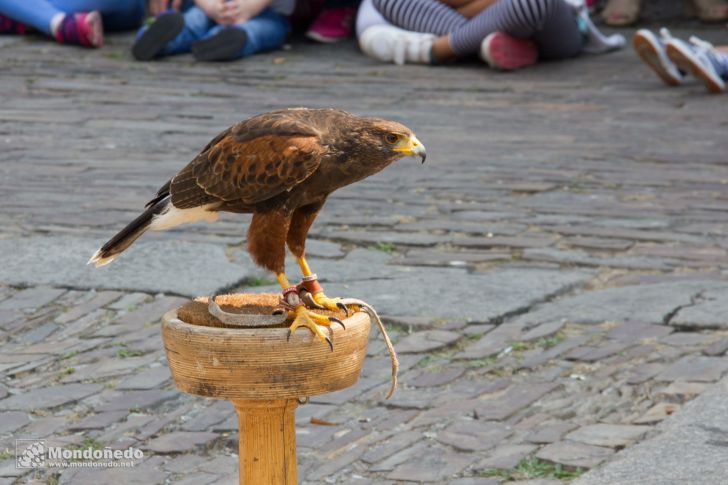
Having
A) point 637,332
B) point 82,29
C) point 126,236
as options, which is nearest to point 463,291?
point 637,332

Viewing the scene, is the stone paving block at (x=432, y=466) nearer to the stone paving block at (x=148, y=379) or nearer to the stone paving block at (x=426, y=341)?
the stone paving block at (x=426, y=341)

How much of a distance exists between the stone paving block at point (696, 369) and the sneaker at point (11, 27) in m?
8.60

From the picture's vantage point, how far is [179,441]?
12.4 ft

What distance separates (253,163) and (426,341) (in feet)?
5.96

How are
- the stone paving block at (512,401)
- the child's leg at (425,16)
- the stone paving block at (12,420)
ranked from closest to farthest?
the stone paving block at (12,420) → the stone paving block at (512,401) → the child's leg at (425,16)

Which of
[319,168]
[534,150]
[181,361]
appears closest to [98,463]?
[181,361]

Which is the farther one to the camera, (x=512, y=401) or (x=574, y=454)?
(x=512, y=401)

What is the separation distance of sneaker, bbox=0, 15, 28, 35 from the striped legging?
10.8ft

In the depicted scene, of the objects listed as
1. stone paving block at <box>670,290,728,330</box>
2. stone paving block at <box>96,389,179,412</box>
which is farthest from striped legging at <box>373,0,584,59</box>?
stone paving block at <box>96,389,179,412</box>

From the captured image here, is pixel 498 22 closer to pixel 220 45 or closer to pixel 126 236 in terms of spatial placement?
pixel 220 45

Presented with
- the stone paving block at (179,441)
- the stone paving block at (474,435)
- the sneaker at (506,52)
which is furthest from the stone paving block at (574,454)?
the sneaker at (506,52)

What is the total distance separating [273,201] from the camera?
2969 millimetres

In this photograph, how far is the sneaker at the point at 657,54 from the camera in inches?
351

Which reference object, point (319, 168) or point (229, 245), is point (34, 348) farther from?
point (319, 168)
